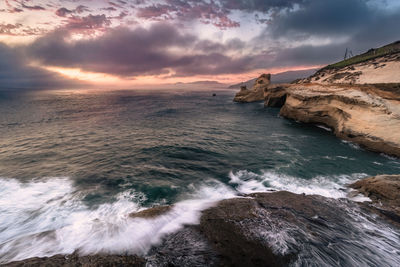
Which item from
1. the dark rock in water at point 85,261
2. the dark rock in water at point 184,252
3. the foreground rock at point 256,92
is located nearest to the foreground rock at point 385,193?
the dark rock in water at point 184,252

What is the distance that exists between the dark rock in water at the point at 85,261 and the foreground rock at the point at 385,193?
29.0 ft

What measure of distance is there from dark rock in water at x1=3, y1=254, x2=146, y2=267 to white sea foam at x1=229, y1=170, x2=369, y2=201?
6779 millimetres

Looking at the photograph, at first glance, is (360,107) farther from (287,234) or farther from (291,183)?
(287,234)

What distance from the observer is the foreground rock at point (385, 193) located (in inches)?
247

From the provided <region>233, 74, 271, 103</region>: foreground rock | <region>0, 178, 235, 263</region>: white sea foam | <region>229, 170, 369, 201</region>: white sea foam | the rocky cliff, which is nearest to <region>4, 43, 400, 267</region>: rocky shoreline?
<region>0, 178, 235, 263</region>: white sea foam

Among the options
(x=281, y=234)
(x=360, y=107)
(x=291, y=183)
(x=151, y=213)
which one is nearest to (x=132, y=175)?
(x=151, y=213)

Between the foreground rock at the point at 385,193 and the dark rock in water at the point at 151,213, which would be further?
the foreground rock at the point at 385,193

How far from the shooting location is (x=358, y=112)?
51.8ft

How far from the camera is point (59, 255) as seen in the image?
4008 millimetres

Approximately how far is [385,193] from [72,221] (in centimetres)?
1377

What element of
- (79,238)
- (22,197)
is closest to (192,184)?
(79,238)

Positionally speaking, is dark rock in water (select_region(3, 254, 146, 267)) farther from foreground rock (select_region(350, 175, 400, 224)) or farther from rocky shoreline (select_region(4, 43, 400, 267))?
foreground rock (select_region(350, 175, 400, 224))

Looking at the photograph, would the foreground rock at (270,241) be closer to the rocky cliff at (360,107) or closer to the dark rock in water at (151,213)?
the dark rock in water at (151,213)

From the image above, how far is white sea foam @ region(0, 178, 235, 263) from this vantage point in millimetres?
4473
